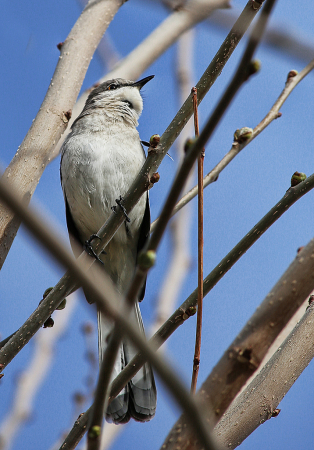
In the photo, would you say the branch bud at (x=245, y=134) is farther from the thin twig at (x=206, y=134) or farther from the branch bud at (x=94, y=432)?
the branch bud at (x=94, y=432)

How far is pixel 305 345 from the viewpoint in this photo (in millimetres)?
2160

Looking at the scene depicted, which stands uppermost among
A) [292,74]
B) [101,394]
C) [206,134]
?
[292,74]

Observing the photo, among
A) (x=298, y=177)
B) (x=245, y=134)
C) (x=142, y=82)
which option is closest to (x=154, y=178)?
(x=245, y=134)

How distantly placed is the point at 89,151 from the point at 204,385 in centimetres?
321

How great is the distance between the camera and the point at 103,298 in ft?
3.92

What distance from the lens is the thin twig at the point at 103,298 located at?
1078mm

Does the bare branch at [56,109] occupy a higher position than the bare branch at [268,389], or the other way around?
the bare branch at [56,109]

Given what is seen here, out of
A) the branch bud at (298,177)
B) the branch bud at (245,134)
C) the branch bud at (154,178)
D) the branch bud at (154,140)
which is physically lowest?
the branch bud at (298,177)

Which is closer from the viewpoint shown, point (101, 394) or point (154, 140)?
point (101, 394)

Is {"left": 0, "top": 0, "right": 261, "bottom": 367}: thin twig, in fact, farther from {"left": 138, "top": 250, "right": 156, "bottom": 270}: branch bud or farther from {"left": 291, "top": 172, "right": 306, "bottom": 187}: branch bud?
{"left": 138, "top": 250, "right": 156, "bottom": 270}: branch bud

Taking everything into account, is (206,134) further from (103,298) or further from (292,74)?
(292,74)

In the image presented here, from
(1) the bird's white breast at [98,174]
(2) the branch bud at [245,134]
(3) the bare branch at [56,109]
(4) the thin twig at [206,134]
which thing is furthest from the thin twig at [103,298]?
(1) the bird's white breast at [98,174]

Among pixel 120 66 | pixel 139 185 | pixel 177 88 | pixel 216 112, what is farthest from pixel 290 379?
pixel 177 88

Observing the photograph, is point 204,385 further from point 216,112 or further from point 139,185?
point 139,185
